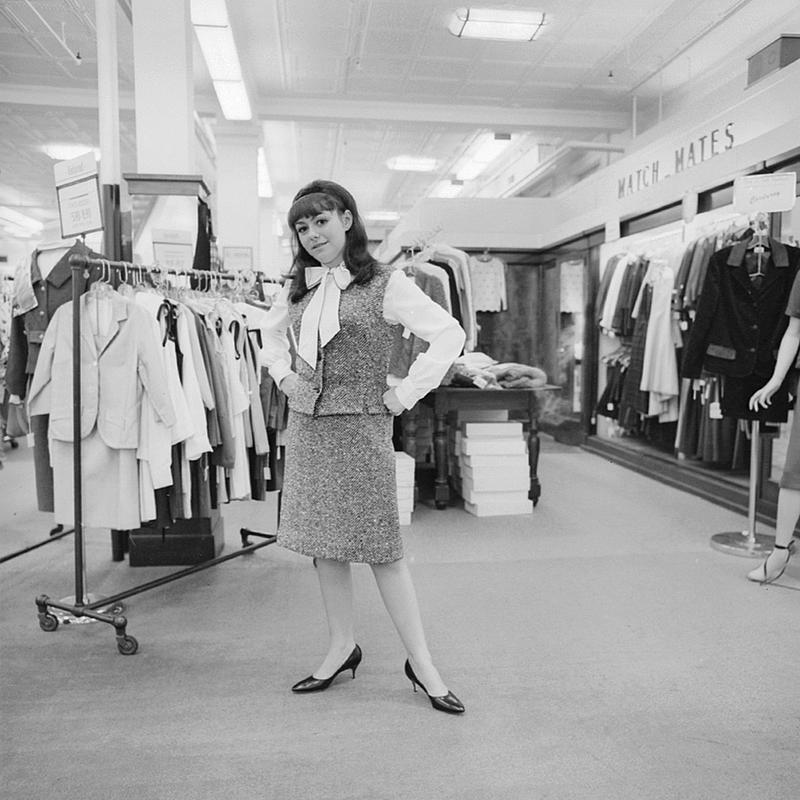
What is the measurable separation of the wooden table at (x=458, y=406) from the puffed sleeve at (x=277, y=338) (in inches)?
97.2

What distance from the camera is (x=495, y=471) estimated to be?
4.81m

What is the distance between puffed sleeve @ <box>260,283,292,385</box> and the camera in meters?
2.41

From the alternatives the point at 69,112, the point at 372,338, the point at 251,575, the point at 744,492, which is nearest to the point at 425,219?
the point at 69,112

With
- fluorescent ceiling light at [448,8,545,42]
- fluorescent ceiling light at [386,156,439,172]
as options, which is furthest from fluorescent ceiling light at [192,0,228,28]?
fluorescent ceiling light at [386,156,439,172]

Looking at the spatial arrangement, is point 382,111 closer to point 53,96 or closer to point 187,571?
point 53,96

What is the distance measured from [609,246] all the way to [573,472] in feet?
7.45

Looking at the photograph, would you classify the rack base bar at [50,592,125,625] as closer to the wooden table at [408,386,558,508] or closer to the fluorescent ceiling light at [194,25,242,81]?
the wooden table at [408,386,558,508]

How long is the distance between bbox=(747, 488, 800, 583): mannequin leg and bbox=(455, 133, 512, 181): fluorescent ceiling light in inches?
310

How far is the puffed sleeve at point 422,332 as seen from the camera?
2096 mm

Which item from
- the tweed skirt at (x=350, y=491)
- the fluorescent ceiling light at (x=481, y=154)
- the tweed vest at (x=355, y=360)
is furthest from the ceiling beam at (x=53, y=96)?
the tweed skirt at (x=350, y=491)

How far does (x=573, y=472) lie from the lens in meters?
6.30

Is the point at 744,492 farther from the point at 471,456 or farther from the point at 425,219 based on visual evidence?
the point at 425,219

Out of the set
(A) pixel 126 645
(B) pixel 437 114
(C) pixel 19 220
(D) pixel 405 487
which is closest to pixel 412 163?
(B) pixel 437 114

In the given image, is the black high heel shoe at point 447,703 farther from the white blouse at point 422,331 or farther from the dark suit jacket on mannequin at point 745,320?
the dark suit jacket on mannequin at point 745,320
